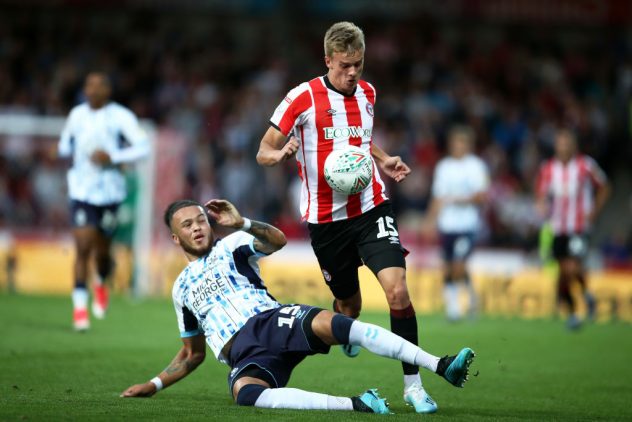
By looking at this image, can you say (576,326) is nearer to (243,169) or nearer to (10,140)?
(243,169)

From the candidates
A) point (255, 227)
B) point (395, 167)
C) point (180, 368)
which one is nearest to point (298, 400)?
point (180, 368)

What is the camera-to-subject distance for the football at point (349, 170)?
7.50 metres

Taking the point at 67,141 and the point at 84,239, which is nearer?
the point at 84,239

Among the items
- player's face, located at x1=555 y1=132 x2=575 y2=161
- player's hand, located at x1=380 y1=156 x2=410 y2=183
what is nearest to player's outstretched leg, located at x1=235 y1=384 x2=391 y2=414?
player's hand, located at x1=380 y1=156 x2=410 y2=183

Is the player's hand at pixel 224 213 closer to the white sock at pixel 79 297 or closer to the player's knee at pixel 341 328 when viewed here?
the player's knee at pixel 341 328

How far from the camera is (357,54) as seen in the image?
7500 millimetres

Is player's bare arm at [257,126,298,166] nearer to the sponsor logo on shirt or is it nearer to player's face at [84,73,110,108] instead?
the sponsor logo on shirt

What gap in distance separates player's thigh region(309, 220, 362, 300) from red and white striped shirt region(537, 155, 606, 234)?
729 cm

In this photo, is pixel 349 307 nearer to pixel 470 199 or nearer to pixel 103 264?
pixel 103 264

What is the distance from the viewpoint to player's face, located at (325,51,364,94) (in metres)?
7.52

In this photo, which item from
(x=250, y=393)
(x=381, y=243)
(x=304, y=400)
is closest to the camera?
(x=304, y=400)

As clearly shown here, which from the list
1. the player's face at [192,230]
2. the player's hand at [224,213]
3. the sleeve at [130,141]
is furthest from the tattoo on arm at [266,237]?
the sleeve at [130,141]

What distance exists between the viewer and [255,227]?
7109 millimetres

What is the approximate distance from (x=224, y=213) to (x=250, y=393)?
45.1 inches
